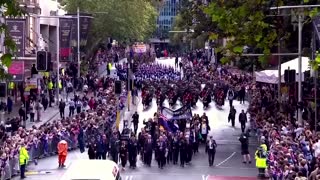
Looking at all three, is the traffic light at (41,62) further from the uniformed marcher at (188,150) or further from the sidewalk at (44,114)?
the uniformed marcher at (188,150)

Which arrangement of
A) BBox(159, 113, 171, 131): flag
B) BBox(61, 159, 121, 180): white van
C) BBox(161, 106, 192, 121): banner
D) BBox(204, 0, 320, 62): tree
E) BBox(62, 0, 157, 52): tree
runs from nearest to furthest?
BBox(204, 0, 320, 62): tree
BBox(61, 159, 121, 180): white van
BBox(159, 113, 171, 131): flag
BBox(161, 106, 192, 121): banner
BBox(62, 0, 157, 52): tree

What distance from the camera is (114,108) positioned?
45.2m

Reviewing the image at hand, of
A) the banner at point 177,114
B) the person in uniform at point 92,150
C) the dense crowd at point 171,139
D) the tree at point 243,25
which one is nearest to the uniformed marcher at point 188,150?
the dense crowd at point 171,139

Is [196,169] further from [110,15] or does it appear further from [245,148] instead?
[110,15]

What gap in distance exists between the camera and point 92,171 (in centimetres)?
2255

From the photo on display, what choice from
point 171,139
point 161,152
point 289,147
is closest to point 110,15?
point 171,139

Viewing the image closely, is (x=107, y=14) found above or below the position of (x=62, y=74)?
above

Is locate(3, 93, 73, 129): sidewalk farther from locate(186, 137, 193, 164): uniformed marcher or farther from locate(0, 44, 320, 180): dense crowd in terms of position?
locate(186, 137, 193, 164): uniformed marcher

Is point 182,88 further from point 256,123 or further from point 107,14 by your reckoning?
point 107,14

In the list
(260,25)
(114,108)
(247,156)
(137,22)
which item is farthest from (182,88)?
(260,25)

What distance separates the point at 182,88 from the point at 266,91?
6.04 metres

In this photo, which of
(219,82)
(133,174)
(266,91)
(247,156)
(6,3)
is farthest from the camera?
(219,82)

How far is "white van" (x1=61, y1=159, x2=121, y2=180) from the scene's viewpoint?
874 inches

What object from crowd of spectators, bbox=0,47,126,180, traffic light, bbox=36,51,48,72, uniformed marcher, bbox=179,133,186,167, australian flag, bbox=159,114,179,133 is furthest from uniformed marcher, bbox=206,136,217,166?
traffic light, bbox=36,51,48,72
